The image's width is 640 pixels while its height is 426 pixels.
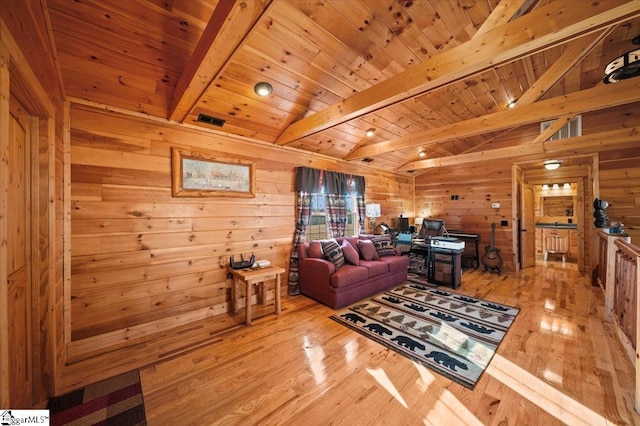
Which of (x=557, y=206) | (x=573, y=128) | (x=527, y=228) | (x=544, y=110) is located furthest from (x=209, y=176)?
(x=557, y=206)

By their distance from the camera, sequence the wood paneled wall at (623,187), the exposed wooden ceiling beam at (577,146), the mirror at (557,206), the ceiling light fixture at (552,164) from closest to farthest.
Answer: the exposed wooden ceiling beam at (577,146)
the wood paneled wall at (623,187)
the ceiling light fixture at (552,164)
the mirror at (557,206)

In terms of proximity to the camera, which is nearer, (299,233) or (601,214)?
(601,214)

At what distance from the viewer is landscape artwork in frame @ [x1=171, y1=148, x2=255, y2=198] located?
2.81 meters

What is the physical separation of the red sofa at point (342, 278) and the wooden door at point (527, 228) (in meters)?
3.66

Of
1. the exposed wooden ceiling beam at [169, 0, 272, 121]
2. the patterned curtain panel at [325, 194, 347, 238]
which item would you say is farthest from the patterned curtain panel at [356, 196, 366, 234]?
the exposed wooden ceiling beam at [169, 0, 272, 121]

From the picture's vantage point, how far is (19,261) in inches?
58.3

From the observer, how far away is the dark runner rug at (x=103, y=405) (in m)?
1.58

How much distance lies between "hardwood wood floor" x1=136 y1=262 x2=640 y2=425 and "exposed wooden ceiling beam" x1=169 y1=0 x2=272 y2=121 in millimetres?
2454

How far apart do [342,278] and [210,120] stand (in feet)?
8.60

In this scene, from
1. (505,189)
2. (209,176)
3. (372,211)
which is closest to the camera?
(209,176)

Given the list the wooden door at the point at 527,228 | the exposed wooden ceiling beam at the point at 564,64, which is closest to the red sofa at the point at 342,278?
the exposed wooden ceiling beam at the point at 564,64

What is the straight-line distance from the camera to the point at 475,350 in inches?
92.8

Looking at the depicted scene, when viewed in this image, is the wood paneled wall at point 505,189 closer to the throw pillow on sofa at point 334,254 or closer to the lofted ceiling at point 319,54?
the lofted ceiling at point 319,54

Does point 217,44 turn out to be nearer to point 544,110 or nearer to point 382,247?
point 544,110
